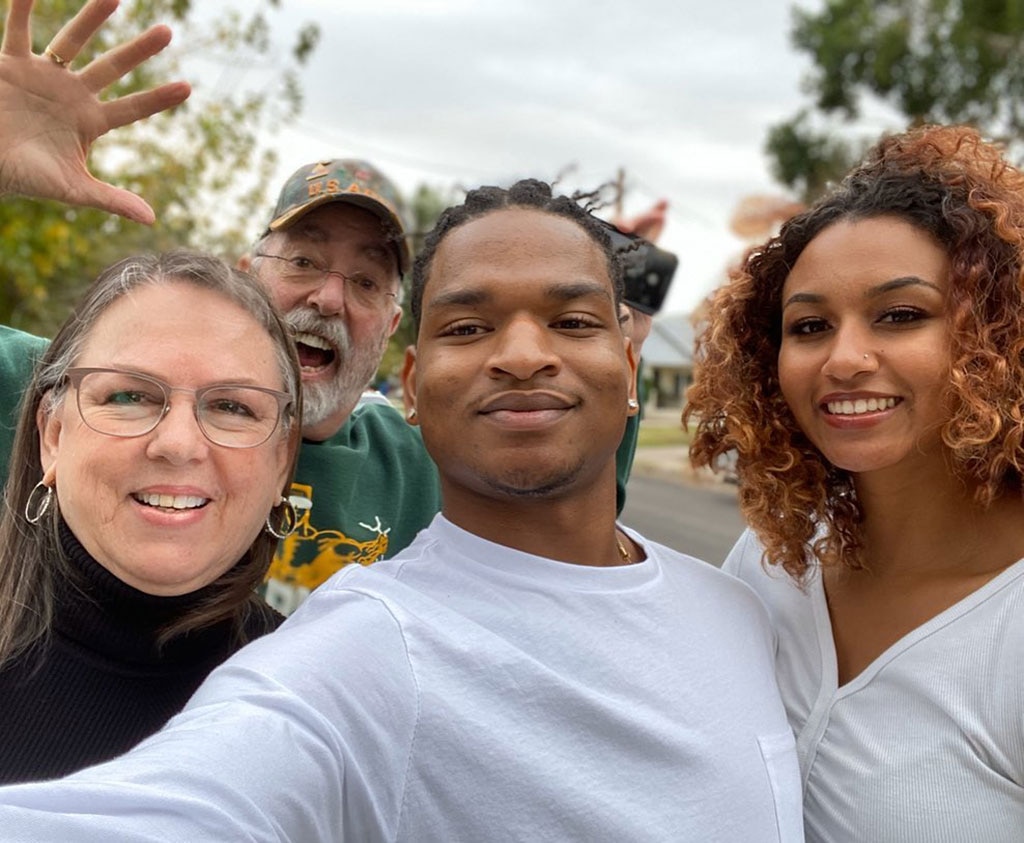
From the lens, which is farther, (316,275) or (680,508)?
(680,508)

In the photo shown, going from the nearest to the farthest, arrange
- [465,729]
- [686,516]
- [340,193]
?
[465,729] < [340,193] < [686,516]

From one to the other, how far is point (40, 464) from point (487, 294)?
41.9 inches

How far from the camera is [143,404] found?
2068 millimetres

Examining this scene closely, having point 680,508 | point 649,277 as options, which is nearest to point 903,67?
point 680,508

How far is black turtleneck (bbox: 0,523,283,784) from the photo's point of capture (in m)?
2.00

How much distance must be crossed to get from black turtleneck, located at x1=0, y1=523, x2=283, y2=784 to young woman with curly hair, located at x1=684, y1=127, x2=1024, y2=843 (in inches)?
52.1

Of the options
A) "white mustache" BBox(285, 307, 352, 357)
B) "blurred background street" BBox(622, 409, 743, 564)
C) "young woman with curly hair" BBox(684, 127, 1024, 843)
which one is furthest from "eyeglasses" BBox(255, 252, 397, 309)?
"blurred background street" BBox(622, 409, 743, 564)

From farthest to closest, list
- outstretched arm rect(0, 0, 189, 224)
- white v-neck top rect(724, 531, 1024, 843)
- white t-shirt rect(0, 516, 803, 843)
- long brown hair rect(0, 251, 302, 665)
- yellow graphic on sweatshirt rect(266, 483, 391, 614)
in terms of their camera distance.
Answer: yellow graphic on sweatshirt rect(266, 483, 391, 614)
outstretched arm rect(0, 0, 189, 224)
long brown hair rect(0, 251, 302, 665)
white v-neck top rect(724, 531, 1024, 843)
white t-shirt rect(0, 516, 803, 843)

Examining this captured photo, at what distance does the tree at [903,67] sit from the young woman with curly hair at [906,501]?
61.1 feet

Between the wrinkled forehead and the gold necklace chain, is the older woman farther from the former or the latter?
the wrinkled forehead

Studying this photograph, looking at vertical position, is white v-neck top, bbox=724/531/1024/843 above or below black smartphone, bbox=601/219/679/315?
below

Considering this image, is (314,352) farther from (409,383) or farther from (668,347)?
(668,347)

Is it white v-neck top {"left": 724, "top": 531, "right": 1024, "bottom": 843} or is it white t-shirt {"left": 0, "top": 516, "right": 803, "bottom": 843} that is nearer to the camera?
white t-shirt {"left": 0, "top": 516, "right": 803, "bottom": 843}

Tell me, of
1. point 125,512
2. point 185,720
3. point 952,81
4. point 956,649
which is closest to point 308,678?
point 185,720
